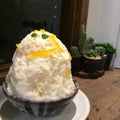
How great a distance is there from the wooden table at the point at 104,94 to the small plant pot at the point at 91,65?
0.05 metres

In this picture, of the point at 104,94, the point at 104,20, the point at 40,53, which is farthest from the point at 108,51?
the point at 40,53

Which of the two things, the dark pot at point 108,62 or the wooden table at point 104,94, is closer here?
the wooden table at point 104,94

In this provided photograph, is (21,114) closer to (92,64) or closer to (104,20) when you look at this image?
(92,64)

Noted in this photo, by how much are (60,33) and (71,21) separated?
0.10m

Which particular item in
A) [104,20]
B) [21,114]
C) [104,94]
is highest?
[104,20]

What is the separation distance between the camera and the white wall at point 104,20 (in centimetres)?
125

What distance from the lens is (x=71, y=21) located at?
1.19 meters

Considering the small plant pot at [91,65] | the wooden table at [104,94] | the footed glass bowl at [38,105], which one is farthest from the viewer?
the small plant pot at [91,65]

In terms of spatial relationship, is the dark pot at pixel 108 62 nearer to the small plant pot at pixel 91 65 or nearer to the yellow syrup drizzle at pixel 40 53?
the small plant pot at pixel 91 65

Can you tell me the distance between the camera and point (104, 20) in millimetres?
1290

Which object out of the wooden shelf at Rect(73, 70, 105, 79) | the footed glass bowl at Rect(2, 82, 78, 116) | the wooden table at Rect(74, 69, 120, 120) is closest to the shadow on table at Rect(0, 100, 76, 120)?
the footed glass bowl at Rect(2, 82, 78, 116)

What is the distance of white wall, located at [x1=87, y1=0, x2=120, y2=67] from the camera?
1.25 meters

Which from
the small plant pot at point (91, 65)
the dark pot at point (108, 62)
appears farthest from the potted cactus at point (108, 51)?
the small plant pot at point (91, 65)

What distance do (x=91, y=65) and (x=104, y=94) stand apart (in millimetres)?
200
